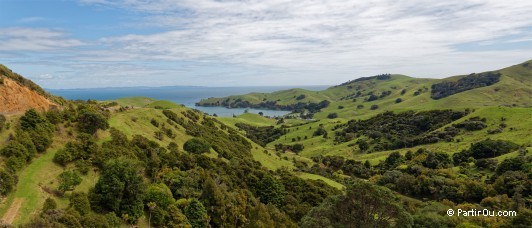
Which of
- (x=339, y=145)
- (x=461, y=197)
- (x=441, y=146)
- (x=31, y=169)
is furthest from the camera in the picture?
(x=339, y=145)

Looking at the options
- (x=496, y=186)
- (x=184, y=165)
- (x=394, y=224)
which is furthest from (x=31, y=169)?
(x=496, y=186)

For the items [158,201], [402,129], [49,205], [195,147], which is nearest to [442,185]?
[195,147]

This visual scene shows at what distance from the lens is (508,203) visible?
195 feet

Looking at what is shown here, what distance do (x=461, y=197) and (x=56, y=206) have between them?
2706 inches

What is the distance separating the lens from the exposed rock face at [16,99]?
44.3 metres

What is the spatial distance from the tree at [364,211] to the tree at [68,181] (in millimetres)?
24800

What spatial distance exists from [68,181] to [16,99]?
18.2 metres

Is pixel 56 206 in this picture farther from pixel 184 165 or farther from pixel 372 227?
pixel 372 227

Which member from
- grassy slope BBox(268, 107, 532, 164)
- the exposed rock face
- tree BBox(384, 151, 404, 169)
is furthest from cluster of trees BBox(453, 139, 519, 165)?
the exposed rock face

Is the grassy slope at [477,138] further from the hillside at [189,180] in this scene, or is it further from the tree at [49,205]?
the tree at [49,205]

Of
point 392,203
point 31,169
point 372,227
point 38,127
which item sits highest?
point 38,127

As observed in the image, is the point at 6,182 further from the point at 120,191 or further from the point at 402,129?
the point at 402,129

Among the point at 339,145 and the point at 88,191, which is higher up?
the point at 88,191

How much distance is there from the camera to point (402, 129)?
15650cm
